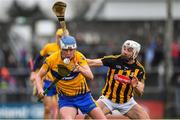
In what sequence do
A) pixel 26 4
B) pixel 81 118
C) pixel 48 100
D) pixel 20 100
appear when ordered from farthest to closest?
pixel 26 4
pixel 20 100
pixel 48 100
pixel 81 118

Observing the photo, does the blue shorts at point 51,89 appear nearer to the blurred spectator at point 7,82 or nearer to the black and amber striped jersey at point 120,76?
the black and amber striped jersey at point 120,76

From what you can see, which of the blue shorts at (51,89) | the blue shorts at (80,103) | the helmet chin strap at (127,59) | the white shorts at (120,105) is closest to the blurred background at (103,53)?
the blue shorts at (51,89)

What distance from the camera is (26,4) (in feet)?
148

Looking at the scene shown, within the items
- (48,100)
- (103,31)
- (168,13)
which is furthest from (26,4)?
(48,100)

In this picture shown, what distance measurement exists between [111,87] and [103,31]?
1491cm

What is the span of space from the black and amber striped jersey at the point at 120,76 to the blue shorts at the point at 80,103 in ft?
2.62

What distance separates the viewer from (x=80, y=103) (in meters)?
14.3

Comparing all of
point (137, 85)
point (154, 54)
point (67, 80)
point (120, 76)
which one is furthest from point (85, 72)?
point (154, 54)

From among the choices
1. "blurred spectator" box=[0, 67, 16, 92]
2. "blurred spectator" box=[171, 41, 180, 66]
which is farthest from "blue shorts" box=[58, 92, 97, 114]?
"blurred spectator" box=[171, 41, 180, 66]

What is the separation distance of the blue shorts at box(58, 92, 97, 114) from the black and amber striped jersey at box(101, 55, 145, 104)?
2.62 ft

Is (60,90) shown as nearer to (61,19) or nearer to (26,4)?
(61,19)

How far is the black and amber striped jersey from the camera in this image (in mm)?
14914

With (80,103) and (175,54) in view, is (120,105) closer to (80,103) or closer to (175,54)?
(80,103)

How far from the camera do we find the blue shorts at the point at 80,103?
14.3m
